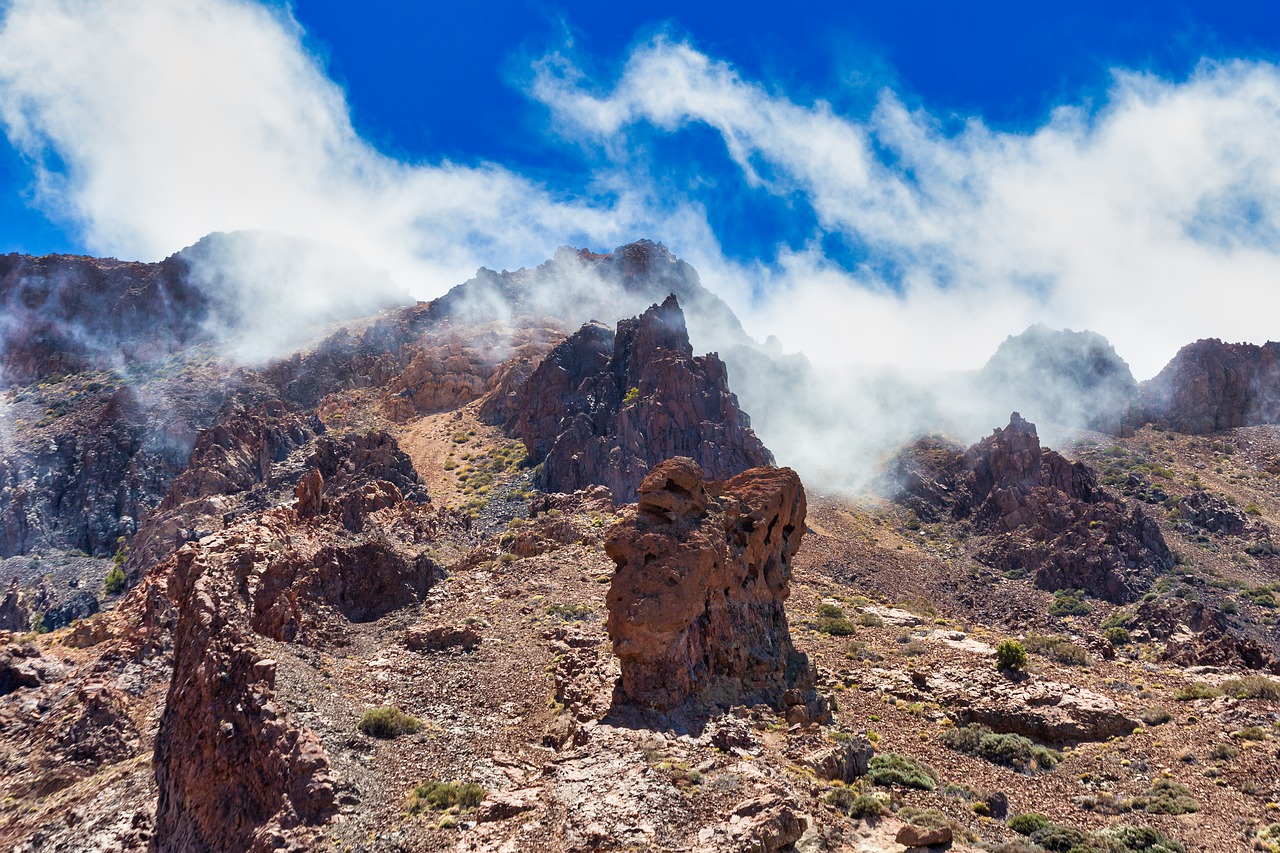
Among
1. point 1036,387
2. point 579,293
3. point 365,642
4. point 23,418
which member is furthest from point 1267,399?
point 23,418

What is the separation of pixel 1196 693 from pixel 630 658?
19.3 meters

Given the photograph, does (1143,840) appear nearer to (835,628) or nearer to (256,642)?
(835,628)

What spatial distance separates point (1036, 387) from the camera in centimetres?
10875

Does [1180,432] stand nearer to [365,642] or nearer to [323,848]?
[365,642]

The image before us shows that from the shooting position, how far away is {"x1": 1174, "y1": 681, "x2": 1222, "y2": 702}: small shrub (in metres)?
27.0

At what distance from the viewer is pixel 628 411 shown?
65.6 metres

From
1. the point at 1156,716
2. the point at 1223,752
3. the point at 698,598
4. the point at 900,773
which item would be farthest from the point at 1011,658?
the point at 698,598

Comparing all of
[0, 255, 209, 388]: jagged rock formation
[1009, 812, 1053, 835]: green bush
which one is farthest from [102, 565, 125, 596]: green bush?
[1009, 812, 1053, 835]: green bush

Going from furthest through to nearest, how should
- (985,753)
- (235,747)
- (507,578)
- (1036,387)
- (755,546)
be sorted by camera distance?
(1036,387) → (507,578) → (755,546) → (985,753) → (235,747)

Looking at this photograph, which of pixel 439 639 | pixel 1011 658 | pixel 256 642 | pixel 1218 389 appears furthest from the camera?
pixel 1218 389

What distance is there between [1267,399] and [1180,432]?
31.3ft

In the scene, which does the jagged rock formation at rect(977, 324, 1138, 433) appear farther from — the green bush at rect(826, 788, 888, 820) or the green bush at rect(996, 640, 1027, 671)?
the green bush at rect(826, 788, 888, 820)

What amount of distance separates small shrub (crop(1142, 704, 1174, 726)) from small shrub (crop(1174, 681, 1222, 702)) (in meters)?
2.50

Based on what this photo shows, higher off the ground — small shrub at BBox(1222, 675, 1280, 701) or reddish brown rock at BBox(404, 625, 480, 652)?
reddish brown rock at BBox(404, 625, 480, 652)
